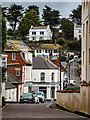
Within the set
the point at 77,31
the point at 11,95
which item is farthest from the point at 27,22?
the point at 11,95

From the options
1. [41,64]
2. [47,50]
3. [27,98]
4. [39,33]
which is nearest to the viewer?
[27,98]

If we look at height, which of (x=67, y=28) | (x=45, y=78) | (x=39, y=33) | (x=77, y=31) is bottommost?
(x=45, y=78)

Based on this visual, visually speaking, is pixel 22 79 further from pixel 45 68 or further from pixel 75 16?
pixel 75 16

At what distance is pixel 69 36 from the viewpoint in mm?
130250

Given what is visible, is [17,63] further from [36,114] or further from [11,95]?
[36,114]

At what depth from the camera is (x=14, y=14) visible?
130375 millimetres

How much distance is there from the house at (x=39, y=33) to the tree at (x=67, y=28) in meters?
9.84

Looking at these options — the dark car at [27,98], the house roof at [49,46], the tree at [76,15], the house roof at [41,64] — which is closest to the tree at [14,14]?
the tree at [76,15]

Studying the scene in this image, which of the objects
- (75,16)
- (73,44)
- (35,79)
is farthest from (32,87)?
(75,16)

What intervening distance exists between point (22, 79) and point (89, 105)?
37.6 metres

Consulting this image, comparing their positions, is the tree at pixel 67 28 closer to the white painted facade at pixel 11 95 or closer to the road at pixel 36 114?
the white painted facade at pixel 11 95

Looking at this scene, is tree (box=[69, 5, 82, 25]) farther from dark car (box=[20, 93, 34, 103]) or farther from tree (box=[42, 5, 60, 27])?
dark car (box=[20, 93, 34, 103])

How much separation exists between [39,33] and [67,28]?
52.7ft

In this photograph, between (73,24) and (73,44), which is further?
(73,24)
